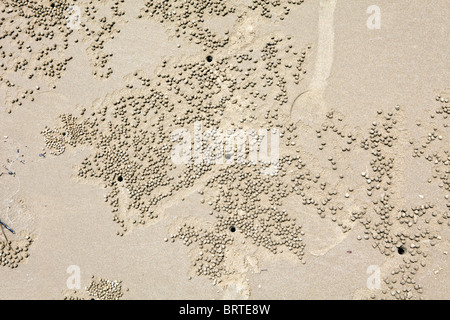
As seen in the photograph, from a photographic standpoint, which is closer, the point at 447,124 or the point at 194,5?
the point at 447,124

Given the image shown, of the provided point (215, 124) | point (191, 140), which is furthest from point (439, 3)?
point (191, 140)

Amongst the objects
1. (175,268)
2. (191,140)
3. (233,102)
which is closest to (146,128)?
(191,140)

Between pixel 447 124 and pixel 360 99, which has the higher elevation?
pixel 360 99

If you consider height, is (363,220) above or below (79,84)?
below

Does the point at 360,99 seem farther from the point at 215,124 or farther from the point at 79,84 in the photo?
the point at 79,84

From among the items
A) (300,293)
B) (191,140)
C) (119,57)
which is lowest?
(300,293)

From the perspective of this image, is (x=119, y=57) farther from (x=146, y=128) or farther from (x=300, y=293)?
(x=300, y=293)
